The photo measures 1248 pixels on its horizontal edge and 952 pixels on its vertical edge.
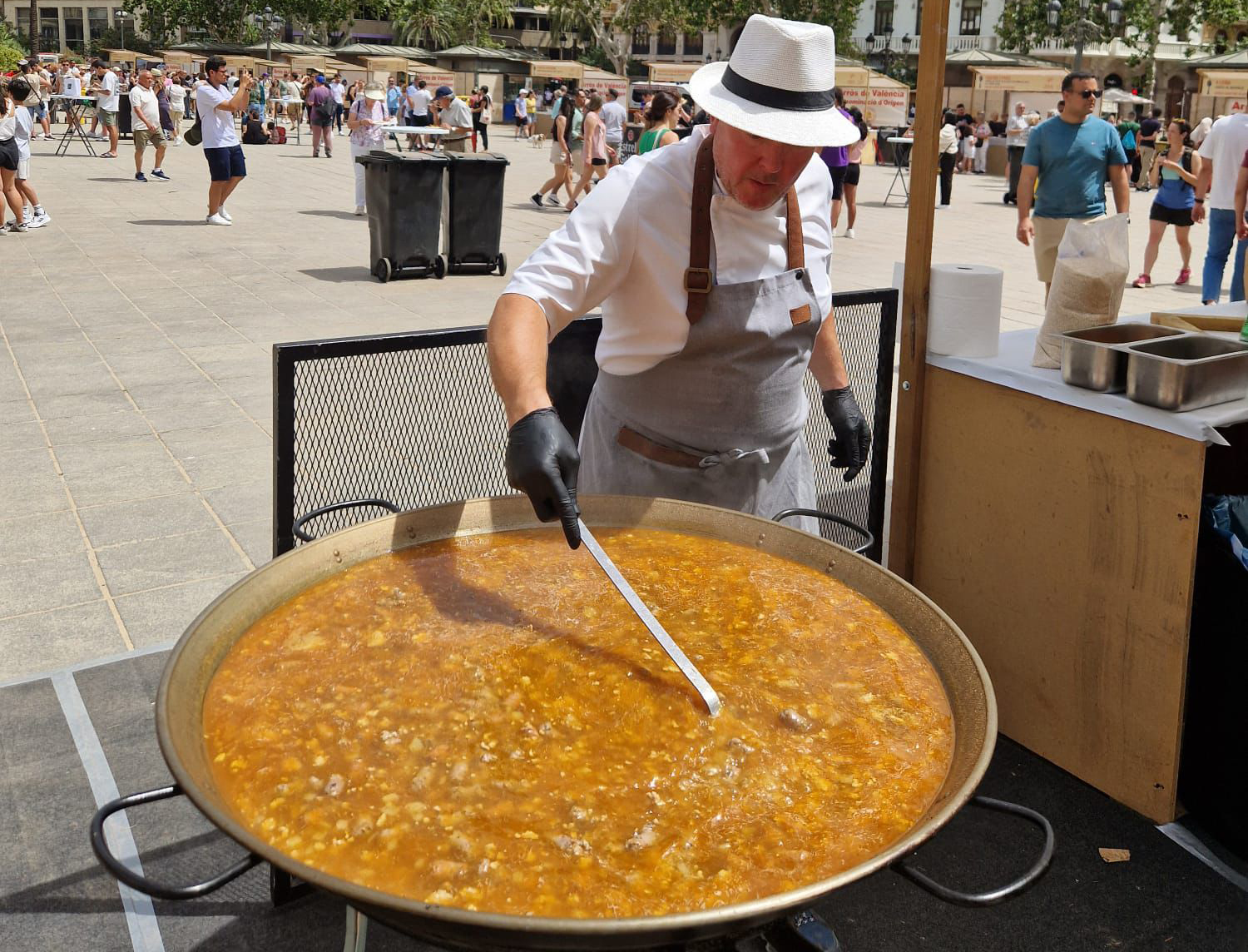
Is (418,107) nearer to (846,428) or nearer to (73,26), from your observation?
(846,428)

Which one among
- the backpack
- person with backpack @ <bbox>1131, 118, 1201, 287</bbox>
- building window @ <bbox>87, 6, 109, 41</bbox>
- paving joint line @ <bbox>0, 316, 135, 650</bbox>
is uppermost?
building window @ <bbox>87, 6, 109, 41</bbox>

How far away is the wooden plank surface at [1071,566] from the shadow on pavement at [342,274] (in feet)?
26.6

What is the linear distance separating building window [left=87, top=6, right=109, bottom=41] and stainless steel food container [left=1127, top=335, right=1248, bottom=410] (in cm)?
10384

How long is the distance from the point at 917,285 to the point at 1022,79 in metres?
29.1

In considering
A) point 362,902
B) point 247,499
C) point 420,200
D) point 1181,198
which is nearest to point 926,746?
point 362,902

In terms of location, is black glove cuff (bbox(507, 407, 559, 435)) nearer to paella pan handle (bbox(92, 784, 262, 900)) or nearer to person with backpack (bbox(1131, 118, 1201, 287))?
paella pan handle (bbox(92, 784, 262, 900))

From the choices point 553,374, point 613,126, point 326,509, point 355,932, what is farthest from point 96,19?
point 355,932

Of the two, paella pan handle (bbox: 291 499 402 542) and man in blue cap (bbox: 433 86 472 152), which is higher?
man in blue cap (bbox: 433 86 472 152)

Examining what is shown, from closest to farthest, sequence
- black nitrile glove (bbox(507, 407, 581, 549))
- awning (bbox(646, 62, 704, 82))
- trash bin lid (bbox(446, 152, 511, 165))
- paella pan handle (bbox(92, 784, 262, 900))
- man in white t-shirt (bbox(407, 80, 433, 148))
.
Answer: paella pan handle (bbox(92, 784, 262, 900)) → black nitrile glove (bbox(507, 407, 581, 549)) → trash bin lid (bbox(446, 152, 511, 165)) → man in white t-shirt (bbox(407, 80, 433, 148)) → awning (bbox(646, 62, 704, 82))

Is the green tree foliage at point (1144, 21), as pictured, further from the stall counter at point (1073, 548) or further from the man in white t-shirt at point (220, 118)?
the stall counter at point (1073, 548)

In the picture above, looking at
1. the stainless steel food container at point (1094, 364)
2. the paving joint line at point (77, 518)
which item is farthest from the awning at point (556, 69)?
the stainless steel food container at point (1094, 364)

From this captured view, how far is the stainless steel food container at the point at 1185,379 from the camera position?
9.03ft

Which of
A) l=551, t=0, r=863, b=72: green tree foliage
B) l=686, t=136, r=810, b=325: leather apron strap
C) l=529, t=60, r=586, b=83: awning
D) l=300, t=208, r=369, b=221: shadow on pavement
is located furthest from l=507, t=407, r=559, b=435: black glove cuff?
l=551, t=0, r=863, b=72: green tree foliage

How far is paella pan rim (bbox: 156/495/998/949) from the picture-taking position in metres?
1.23
